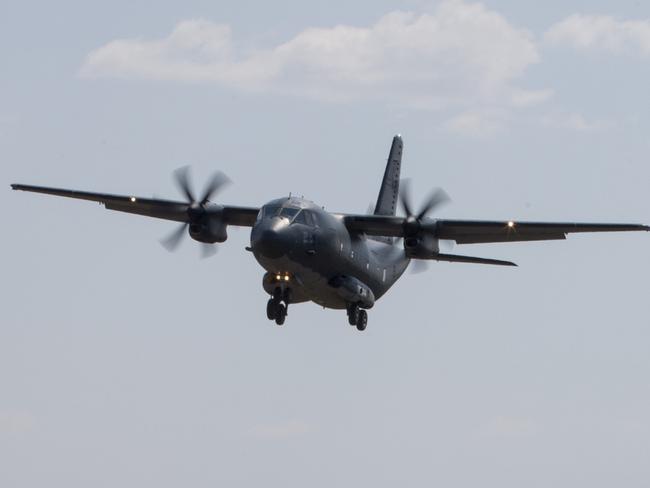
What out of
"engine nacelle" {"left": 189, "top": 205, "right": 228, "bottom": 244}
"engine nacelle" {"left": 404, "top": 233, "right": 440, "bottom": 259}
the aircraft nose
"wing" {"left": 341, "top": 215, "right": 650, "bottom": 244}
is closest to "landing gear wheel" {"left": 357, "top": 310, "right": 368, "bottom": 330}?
"wing" {"left": 341, "top": 215, "right": 650, "bottom": 244}

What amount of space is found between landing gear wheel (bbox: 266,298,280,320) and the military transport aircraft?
33 mm

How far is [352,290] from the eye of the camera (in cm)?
4550

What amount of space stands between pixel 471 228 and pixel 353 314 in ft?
16.3

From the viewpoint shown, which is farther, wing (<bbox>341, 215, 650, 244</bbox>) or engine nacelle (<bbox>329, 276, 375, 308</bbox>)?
wing (<bbox>341, 215, 650, 244</bbox>)

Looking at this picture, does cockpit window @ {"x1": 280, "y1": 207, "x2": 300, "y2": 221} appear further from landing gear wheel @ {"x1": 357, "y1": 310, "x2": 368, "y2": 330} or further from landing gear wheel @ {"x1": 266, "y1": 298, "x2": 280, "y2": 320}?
landing gear wheel @ {"x1": 357, "y1": 310, "x2": 368, "y2": 330}

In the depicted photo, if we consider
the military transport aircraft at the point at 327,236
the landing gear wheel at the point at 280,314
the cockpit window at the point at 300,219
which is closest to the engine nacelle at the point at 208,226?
the military transport aircraft at the point at 327,236

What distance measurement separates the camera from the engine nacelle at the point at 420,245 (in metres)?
45.8

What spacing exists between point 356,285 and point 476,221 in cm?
455

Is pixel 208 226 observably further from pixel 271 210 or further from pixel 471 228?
pixel 471 228

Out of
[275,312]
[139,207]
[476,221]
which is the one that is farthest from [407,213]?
[139,207]

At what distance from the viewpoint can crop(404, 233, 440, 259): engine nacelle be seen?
45.8 m

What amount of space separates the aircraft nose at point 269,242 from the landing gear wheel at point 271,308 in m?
3.63

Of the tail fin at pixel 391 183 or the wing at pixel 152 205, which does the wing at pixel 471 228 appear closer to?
the wing at pixel 152 205

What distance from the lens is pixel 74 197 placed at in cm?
4919
